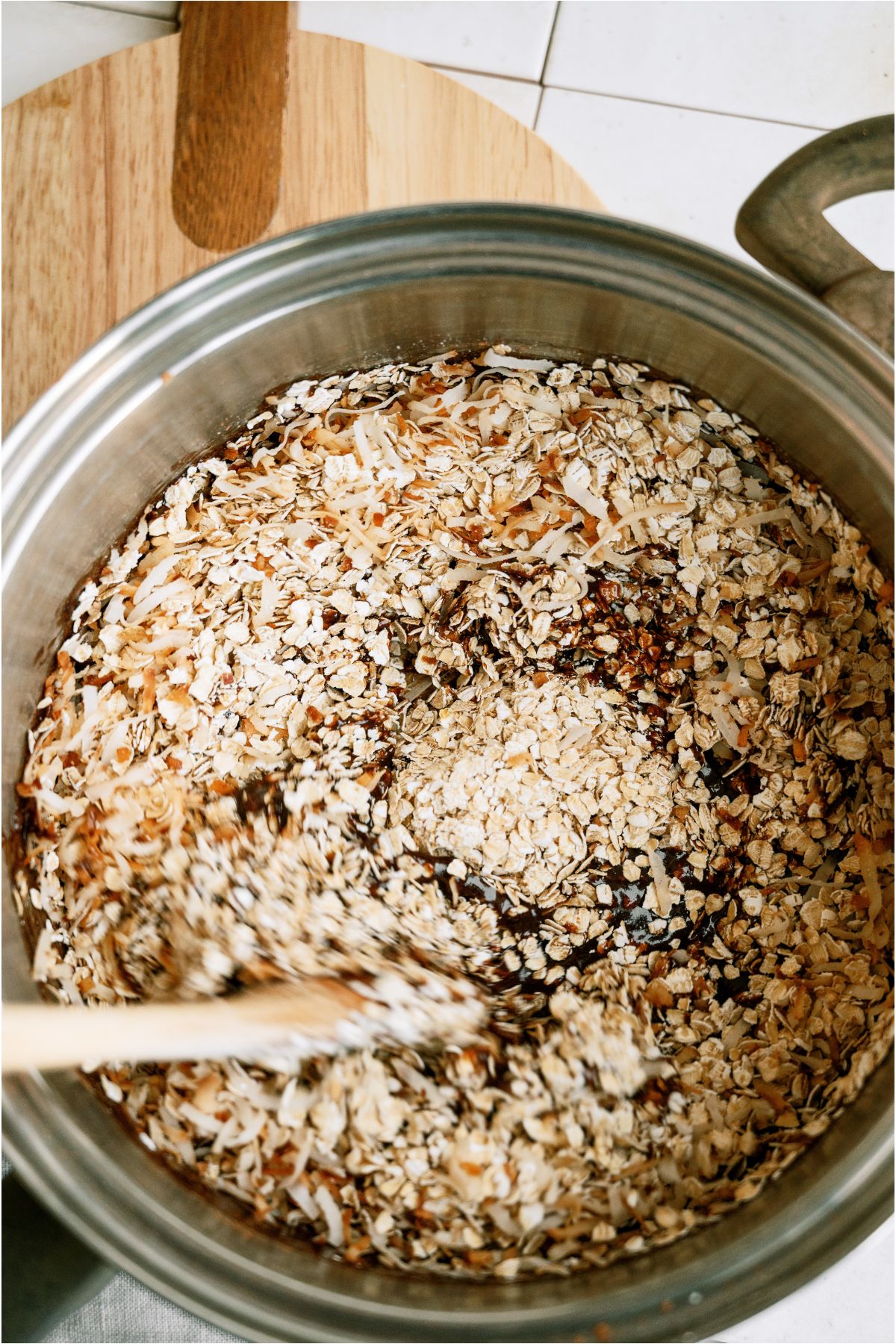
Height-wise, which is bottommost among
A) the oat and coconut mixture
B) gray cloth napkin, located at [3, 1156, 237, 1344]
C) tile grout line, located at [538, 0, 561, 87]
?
gray cloth napkin, located at [3, 1156, 237, 1344]

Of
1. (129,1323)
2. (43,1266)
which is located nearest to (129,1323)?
(129,1323)

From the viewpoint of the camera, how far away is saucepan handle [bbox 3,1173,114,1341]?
54 centimetres

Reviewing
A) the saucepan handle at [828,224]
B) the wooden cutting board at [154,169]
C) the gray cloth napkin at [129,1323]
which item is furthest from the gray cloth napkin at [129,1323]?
the saucepan handle at [828,224]

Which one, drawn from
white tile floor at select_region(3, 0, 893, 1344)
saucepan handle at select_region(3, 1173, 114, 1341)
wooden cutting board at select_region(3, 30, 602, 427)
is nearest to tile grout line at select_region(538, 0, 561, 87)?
white tile floor at select_region(3, 0, 893, 1344)

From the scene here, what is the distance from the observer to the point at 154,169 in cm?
73

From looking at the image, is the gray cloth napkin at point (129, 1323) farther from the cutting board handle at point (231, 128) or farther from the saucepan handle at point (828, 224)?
the saucepan handle at point (828, 224)

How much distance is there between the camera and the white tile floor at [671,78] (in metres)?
1.08

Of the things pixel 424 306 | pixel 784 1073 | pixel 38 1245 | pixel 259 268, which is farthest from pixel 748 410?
pixel 38 1245

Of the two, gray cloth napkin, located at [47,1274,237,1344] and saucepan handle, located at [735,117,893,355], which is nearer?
saucepan handle, located at [735,117,893,355]

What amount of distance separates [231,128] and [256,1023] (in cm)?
70

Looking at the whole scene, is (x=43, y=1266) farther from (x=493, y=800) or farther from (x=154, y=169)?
(x=154, y=169)

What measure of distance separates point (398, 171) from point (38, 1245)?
820 millimetres

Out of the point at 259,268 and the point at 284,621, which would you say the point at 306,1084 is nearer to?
the point at 284,621

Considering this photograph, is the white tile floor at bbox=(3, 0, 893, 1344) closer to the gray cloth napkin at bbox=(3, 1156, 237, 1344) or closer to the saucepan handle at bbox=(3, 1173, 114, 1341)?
the saucepan handle at bbox=(3, 1173, 114, 1341)
